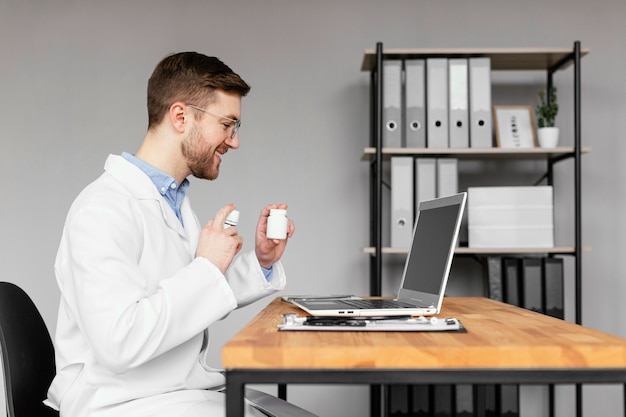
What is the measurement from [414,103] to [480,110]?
28cm

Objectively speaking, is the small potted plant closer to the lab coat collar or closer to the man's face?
the man's face

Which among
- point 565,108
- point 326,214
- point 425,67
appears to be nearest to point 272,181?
point 326,214

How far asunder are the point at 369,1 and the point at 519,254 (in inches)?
54.5

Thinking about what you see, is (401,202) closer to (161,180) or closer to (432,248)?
(432,248)

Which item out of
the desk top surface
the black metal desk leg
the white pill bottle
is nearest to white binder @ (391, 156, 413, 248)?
the white pill bottle

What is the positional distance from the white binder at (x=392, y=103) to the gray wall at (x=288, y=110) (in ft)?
1.31

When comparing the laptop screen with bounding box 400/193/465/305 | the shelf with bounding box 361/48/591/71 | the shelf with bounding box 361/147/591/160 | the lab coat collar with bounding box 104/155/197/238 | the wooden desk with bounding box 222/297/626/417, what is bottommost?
the wooden desk with bounding box 222/297/626/417

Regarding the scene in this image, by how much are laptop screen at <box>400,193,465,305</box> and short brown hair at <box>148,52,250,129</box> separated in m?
0.57

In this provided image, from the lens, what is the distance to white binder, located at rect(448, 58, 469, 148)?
292 centimetres

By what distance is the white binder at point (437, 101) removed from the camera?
2.93 meters

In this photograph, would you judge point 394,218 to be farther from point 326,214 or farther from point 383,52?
point 383,52

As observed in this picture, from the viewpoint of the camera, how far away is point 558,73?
3.34m

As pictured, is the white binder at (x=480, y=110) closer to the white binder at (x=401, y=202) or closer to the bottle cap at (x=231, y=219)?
the white binder at (x=401, y=202)

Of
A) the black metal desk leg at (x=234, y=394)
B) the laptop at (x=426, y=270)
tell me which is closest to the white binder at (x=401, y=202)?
the laptop at (x=426, y=270)
